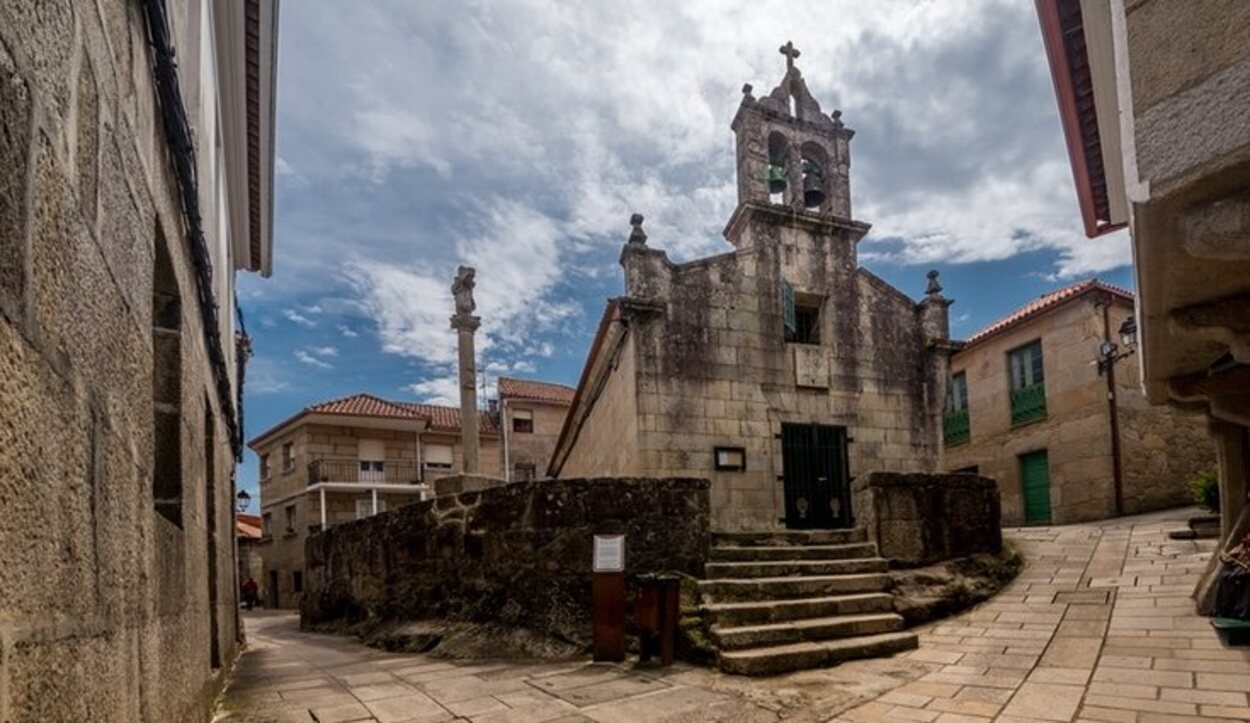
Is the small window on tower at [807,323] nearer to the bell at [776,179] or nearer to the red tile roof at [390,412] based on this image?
the bell at [776,179]

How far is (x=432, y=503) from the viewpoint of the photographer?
7363mm

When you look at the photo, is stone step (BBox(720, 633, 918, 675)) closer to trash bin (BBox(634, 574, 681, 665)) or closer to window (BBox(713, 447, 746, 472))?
trash bin (BBox(634, 574, 681, 665))

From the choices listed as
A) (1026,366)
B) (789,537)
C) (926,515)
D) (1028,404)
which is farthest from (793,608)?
(1026,366)

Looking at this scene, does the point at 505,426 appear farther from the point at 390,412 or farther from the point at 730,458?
the point at 730,458

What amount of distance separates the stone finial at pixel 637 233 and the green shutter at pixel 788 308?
2.35 metres

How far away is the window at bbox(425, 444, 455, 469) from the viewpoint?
2750 centimetres

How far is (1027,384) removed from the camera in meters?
16.8

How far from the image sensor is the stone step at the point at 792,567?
20.9 ft

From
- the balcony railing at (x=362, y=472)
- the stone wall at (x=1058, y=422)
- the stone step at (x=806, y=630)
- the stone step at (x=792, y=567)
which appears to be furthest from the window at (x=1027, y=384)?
the balcony railing at (x=362, y=472)

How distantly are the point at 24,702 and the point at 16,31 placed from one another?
1056mm

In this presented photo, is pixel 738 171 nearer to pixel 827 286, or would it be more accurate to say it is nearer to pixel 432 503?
pixel 827 286

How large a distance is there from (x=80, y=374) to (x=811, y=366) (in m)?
Result: 10.1

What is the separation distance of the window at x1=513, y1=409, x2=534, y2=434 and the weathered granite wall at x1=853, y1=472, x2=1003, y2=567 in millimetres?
21899

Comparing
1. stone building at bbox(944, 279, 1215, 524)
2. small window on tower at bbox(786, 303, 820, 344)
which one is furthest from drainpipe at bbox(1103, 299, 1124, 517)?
small window on tower at bbox(786, 303, 820, 344)
